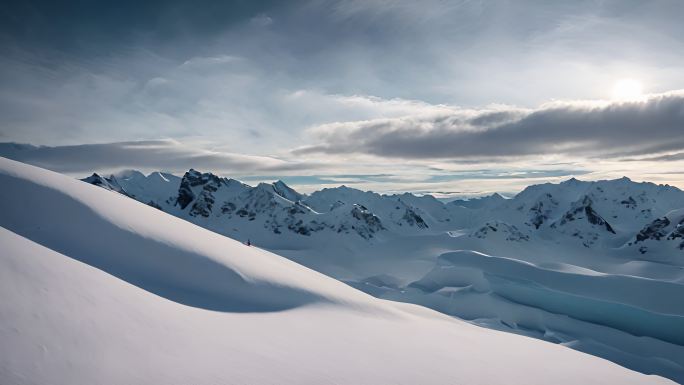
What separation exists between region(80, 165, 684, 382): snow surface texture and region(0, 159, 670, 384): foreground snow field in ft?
69.8

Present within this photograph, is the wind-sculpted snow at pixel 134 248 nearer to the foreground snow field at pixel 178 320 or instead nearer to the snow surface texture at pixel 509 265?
the foreground snow field at pixel 178 320

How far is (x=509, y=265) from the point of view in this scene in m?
43.7

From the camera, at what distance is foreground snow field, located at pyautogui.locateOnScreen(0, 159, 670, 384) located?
460 cm

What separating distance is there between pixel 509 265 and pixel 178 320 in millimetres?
44800

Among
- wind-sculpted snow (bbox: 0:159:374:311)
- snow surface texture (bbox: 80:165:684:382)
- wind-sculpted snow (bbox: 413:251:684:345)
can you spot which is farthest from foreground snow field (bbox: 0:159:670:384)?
wind-sculpted snow (bbox: 413:251:684:345)

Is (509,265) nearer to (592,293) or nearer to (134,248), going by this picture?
(592,293)

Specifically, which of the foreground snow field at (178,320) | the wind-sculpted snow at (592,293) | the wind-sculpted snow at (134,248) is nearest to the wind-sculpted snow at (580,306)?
the wind-sculpted snow at (592,293)

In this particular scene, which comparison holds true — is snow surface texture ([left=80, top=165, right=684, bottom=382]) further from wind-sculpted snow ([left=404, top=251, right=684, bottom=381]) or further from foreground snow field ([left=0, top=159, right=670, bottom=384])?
foreground snow field ([left=0, top=159, right=670, bottom=384])

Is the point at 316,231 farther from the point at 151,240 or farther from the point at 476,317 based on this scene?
the point at 151,240

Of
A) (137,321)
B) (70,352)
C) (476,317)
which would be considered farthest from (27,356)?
(476,317)

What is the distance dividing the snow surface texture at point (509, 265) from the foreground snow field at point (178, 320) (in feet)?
69.8

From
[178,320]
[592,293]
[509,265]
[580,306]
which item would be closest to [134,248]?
[178,320]

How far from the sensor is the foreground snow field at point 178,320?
4.60 m

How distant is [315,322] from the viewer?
830 centimetres
